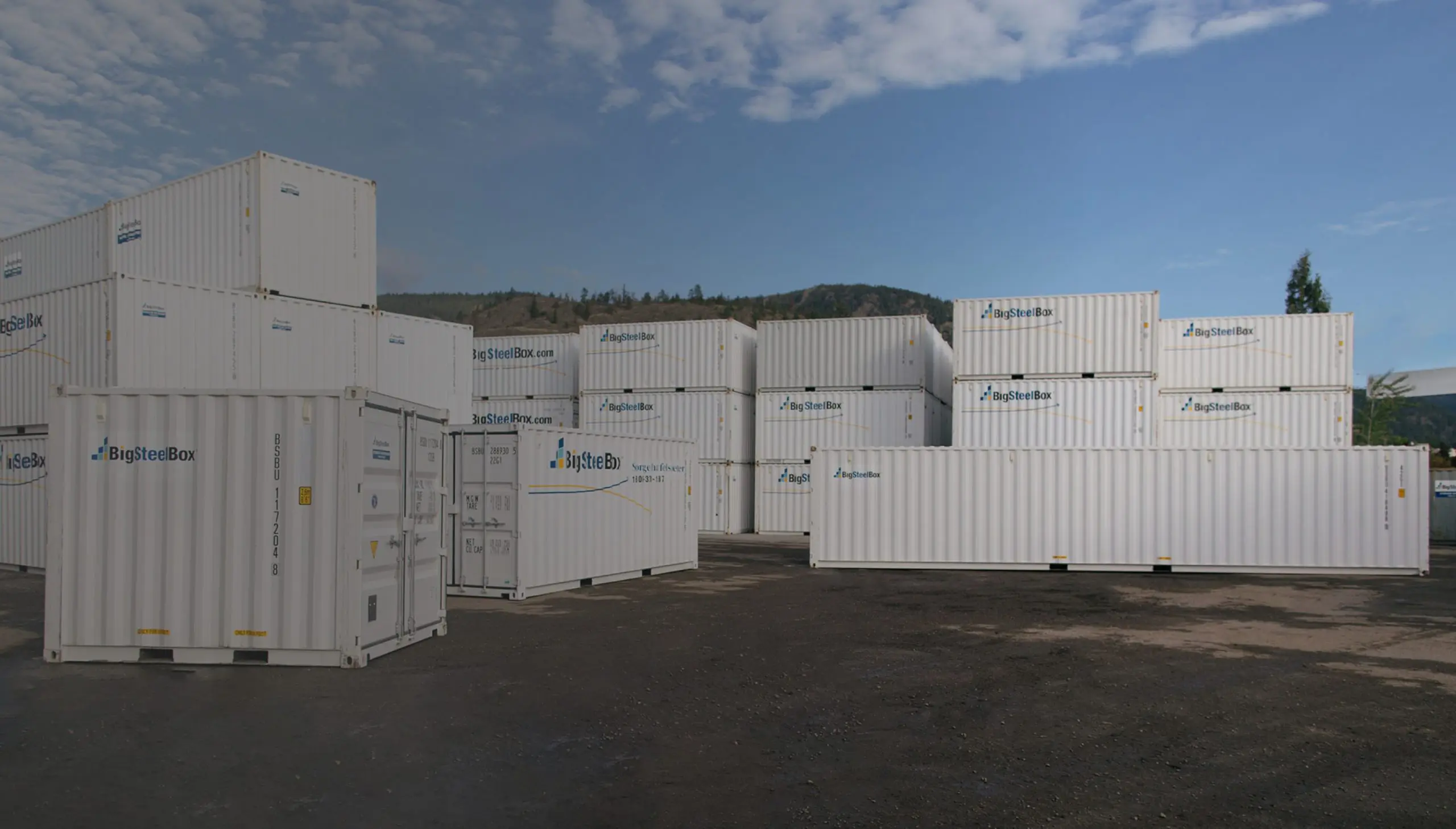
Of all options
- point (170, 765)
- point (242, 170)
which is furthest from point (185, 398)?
point (242, 170)

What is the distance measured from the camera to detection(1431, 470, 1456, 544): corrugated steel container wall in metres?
30.8

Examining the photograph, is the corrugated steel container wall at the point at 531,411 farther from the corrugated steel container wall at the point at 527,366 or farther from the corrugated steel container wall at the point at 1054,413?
the corrugated steel container wall at the point at 1054,413

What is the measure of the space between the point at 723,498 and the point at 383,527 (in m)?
19.7

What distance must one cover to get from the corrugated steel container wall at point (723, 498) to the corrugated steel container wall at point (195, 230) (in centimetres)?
1535

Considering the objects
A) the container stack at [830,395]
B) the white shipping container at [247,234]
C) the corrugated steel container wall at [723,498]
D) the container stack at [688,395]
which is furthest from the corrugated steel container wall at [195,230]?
the container stack at [830,395]

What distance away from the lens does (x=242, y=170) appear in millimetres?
16141

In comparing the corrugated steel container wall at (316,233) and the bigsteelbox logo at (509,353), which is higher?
the corrugated steel container wall at (316,233)

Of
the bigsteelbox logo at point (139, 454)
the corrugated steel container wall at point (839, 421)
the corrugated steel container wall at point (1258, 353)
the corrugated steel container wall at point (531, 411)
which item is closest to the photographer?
the bigsteelbox logo at point (139, 454)

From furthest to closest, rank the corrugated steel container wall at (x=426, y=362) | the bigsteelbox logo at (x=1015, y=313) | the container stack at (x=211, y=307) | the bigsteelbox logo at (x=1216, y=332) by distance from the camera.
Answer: the bigsteelbox logo at (x=1216, y=332)
the bigsteelbox logo at (x=1015, y=313)
the corrugated steel container wall at (x=426, y=362)
the container stack at (x=211, y=307)

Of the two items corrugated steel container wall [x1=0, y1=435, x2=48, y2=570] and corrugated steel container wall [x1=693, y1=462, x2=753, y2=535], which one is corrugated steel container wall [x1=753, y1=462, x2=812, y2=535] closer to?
corrugated steel container wall [x1=693, y1=462, x2=753, y2=535]

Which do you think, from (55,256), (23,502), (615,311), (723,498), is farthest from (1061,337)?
(615,311)

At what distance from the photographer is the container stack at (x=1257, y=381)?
2498cm

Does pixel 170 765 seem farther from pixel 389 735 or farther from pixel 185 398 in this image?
pixel 185 398

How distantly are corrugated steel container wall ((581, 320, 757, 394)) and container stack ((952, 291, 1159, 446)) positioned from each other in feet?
26.0
